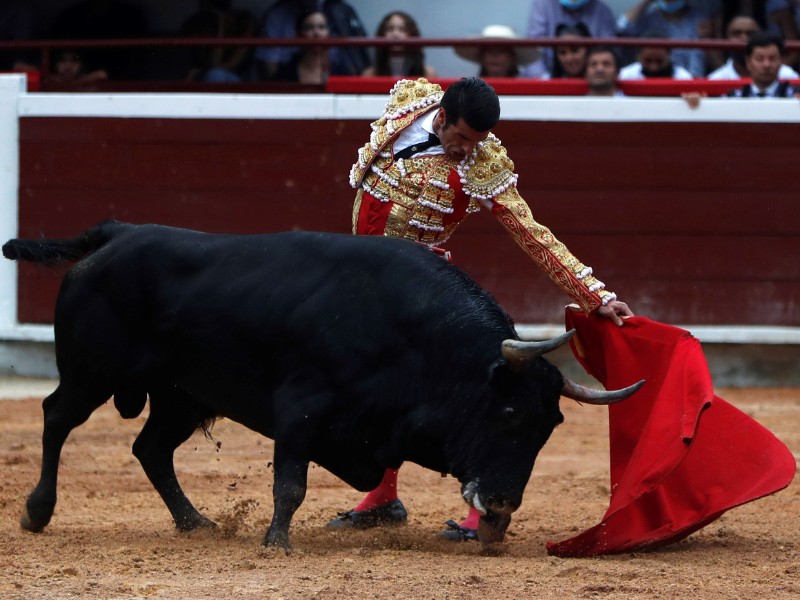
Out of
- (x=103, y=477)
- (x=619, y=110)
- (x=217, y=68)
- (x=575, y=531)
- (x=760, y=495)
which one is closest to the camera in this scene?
(x=760, y=495)

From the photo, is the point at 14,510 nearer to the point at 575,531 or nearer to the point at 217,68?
the point at 575,531

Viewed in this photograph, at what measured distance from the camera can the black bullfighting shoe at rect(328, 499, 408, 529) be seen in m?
4.20

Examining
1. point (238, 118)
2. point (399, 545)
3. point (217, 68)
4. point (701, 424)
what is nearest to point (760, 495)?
point (701, 424)

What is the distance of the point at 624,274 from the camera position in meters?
7.54

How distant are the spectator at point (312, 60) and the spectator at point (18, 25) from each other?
59.4 inches

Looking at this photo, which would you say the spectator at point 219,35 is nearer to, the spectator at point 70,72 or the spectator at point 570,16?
the spectator at point 70,72

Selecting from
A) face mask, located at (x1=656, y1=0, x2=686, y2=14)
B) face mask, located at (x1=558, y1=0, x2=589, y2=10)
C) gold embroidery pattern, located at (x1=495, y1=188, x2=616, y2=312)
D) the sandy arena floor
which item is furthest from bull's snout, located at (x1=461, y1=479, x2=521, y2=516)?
face mask, located at (x1=656, y1=0, x2=686, y2=14)

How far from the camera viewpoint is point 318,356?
3.69 meters

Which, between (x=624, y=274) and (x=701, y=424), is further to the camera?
(x=624, y=274)

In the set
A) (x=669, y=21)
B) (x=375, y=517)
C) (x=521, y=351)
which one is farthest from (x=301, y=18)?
(x=521, y=351)

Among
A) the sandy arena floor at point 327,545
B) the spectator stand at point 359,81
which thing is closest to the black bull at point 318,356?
the sandy arena floor at point 327,545

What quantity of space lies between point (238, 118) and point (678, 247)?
2.34 meters

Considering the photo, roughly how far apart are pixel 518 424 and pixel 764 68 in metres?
4.21

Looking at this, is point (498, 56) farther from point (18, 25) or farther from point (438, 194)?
point (438, 194)
